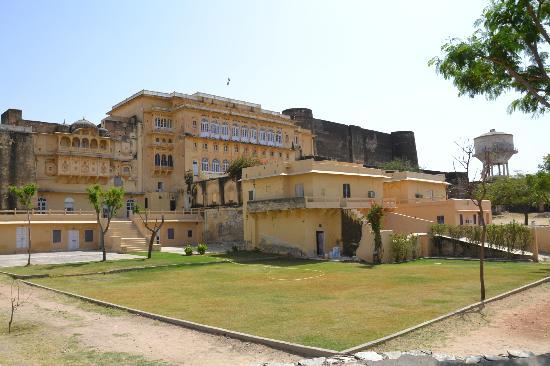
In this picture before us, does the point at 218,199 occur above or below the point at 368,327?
above

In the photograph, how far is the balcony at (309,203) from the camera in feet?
93.3

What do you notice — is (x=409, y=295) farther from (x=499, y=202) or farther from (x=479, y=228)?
(x=499, y=202)

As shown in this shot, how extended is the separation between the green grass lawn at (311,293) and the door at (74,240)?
14426 millimetres

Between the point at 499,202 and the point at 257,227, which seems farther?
the point at 499,202

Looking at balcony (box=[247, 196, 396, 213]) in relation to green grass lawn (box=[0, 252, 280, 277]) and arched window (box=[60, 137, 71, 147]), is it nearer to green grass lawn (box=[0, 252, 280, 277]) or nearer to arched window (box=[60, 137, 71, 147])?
green grass lawn (box=[0, 252, 280, 277])

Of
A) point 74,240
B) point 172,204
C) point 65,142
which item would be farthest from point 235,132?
point 74,240

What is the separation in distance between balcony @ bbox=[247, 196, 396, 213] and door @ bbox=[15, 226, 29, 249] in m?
15.0

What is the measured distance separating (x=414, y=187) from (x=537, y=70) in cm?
2737

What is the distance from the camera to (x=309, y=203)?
2827 cm

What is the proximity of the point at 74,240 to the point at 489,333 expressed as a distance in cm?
3102

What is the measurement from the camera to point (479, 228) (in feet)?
85.7

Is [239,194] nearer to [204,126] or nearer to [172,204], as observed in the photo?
[172,204]

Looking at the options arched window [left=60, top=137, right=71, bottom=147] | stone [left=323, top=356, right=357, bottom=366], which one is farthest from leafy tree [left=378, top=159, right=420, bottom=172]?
stone [left=323, top=356, right=357, bottom=366]

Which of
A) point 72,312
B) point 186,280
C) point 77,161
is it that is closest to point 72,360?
point 72,312
